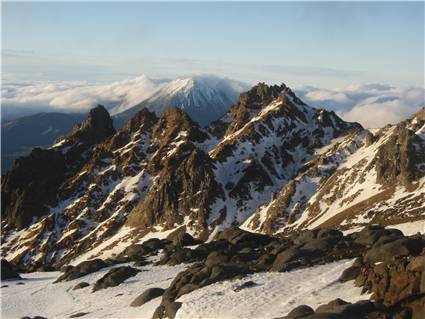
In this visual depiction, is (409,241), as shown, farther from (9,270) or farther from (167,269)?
(9,270)

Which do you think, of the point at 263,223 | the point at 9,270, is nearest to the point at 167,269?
the point at 9,270

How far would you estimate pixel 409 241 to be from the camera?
52.1m

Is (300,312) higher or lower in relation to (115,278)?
higher

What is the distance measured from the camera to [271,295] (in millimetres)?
46688

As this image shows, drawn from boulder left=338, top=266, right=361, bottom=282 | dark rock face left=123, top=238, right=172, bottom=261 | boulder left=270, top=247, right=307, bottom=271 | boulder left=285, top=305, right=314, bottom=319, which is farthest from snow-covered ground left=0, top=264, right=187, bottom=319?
boulder left=338, top=266, right=361, bottom=282

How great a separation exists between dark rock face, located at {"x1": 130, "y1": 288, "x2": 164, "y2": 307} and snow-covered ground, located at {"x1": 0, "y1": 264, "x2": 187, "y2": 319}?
2.57 feet

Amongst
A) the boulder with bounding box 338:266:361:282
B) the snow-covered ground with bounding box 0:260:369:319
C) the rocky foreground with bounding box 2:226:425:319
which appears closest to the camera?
the rocky foreground with bounding box 2:226:425:319

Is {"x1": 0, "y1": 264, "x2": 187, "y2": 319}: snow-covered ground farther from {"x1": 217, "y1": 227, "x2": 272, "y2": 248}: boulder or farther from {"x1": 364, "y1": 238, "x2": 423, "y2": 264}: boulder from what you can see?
{"x1": 364, "y1": 238, "x2": 423, "y2": 264}: boulder

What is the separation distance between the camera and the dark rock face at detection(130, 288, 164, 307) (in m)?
57.2

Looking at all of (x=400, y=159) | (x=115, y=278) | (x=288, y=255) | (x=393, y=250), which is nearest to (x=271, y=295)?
(x=288, y=255)

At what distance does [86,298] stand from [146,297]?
14080 mm

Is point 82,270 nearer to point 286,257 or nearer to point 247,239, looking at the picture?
point 247,239

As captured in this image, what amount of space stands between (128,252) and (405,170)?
86.3 m

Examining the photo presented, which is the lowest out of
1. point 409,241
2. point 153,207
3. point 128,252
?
point 153,207
